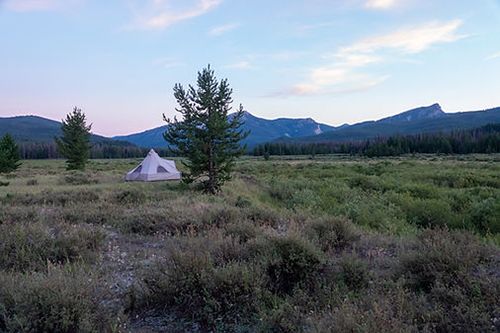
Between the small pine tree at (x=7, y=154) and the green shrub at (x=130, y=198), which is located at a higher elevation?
the small pine tree at (x=7, y=154)

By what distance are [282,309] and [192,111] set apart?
1659cm

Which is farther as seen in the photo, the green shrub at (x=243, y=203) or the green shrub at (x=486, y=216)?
the green shrub at (x=243, y=203)

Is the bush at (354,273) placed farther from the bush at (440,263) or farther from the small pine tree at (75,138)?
the small pine tree at (75,138)

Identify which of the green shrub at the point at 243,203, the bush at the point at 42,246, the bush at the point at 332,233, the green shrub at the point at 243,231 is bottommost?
the green shrub at the point at 243,203

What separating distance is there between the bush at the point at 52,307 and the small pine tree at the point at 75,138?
40935 millimetres

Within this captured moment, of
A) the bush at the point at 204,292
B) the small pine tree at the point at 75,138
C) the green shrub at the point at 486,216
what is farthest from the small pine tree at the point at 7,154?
the bush at the point at 204,292

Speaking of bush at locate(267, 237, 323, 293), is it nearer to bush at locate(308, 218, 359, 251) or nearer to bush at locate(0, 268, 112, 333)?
bush at locate(308, 218, 359, 251)

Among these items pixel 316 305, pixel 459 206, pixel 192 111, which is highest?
pixel 192 111

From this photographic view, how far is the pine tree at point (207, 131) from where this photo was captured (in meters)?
19.8

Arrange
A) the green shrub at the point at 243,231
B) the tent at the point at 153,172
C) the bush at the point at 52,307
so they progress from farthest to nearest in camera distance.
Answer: the tent at the point at 153,172 < the green shrub at the point at 243,231 < the bush at the point at 52,307

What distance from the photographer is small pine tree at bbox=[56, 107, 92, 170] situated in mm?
42031

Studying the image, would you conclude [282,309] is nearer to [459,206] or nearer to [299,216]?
[299,216]

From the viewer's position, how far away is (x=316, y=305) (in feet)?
14.8

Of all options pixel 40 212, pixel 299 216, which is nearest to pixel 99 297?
pixel 299 216
